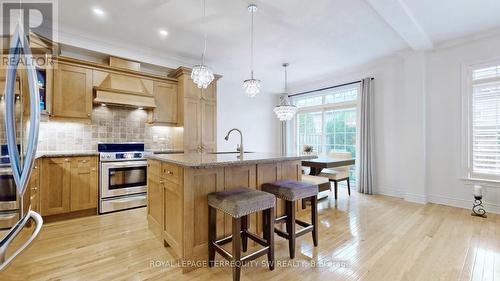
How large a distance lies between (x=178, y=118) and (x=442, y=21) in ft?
14.8

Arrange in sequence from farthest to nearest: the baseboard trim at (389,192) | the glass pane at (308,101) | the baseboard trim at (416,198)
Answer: the glass pane at (308,101) → the baseboard trim at (389,192) → the baseboard trim at (416,198)

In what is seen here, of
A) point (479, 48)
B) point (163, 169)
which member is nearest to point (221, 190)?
point (163, 169)

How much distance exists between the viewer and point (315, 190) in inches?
94.2

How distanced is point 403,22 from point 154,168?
3757 millimetres

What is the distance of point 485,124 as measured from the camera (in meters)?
3.53

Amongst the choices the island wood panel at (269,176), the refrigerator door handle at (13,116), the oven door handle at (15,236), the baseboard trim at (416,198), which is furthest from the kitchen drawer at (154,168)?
the baseboard trim at (416,198)

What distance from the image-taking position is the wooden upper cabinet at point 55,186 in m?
3.02

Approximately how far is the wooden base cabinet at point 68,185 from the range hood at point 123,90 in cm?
101

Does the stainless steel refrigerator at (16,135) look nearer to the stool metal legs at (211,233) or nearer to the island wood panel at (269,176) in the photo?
the stool metal legs at (211,233)

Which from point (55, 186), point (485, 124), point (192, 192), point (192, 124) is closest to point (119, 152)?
point (55, 186)

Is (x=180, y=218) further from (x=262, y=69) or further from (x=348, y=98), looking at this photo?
(x=348, y=98)

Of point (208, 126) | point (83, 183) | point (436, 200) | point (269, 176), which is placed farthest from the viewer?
point (208, 126)
